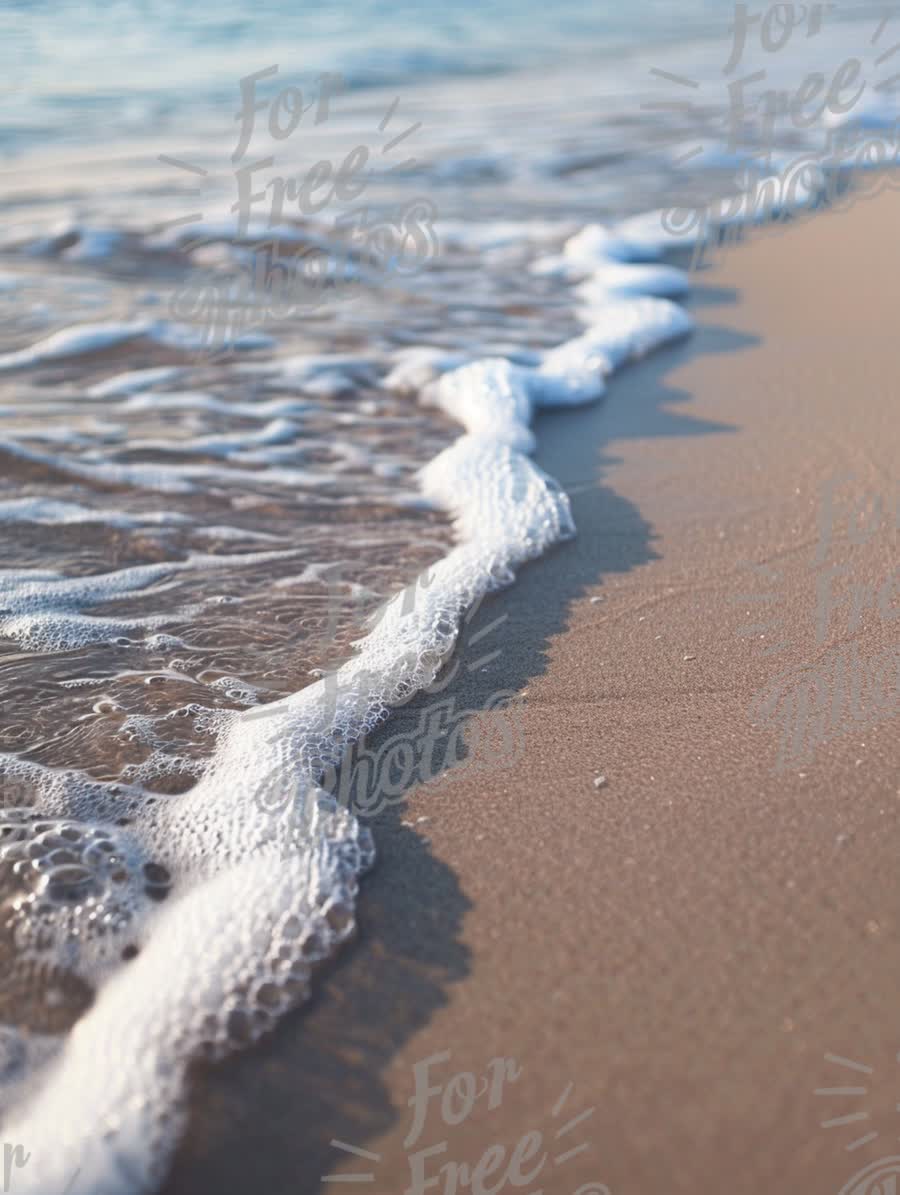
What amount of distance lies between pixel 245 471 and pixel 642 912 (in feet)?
6.07

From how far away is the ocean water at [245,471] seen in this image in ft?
4.67

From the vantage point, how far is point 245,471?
290cm

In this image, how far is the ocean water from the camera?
4.67 ft

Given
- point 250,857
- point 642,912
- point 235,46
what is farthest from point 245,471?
point 235,46

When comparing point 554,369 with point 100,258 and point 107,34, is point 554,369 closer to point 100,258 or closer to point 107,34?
point 100,258

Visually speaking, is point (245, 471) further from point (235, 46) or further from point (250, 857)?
point (235, 46)

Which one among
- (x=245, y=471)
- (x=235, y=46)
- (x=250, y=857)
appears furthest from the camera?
(x=235, y=46)

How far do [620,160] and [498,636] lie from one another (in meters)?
5.35

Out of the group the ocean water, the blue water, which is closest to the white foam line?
the ocean water

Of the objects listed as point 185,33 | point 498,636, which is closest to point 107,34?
point 185,33

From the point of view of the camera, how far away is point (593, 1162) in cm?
115

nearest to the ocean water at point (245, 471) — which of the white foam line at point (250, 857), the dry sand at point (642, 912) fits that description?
the white foam line at point (250, 857)

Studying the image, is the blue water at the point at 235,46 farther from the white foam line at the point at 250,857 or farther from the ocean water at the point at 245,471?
the white foam line at the point at 250,857

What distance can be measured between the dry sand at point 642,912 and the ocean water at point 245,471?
11 cm
